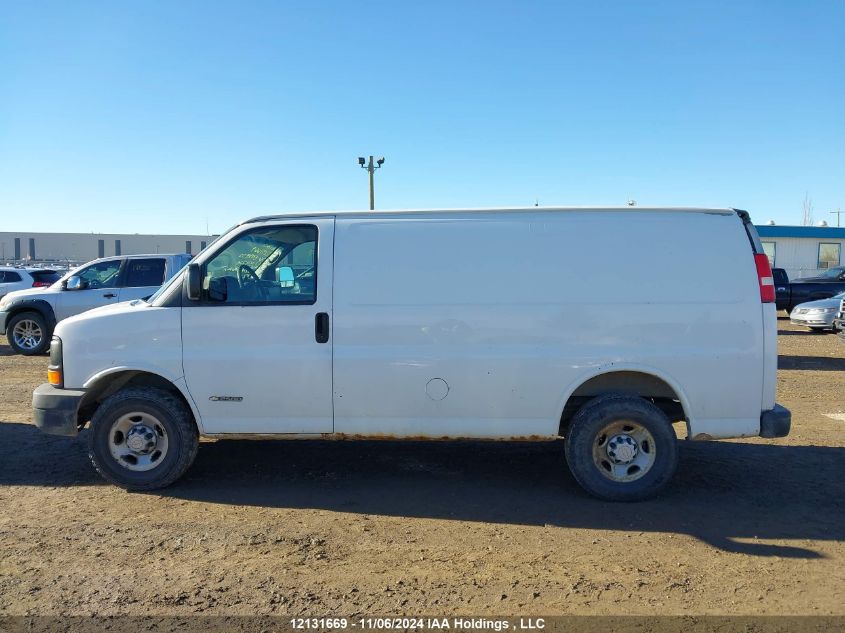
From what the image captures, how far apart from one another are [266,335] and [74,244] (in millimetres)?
64512

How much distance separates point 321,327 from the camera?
5.34 m

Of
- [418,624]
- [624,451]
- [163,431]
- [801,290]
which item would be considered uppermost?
[801,290]

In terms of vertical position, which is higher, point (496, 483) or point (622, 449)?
point (622, 449)

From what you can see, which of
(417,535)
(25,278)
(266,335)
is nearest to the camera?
(417,535)

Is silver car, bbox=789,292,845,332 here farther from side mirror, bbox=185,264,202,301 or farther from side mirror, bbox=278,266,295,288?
side mirror, bbox=185,264,202,301

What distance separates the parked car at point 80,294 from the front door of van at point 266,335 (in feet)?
25.6

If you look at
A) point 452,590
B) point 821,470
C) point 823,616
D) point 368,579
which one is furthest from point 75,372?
point 821,470

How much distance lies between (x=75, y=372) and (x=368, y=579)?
10.1ft

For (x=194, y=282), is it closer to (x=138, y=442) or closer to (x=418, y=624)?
(x=138, y=442)

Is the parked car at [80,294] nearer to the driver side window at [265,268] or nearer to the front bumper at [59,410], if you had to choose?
the front bumper at [59,410]

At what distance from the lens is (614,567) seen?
4.19 m

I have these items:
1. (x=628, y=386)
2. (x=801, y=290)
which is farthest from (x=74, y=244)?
(x=628, y=386)

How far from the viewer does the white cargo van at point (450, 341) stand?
5199 millimetres

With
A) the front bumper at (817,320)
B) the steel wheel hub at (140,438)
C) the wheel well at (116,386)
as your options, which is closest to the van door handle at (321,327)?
the wheel well at (116,386)
